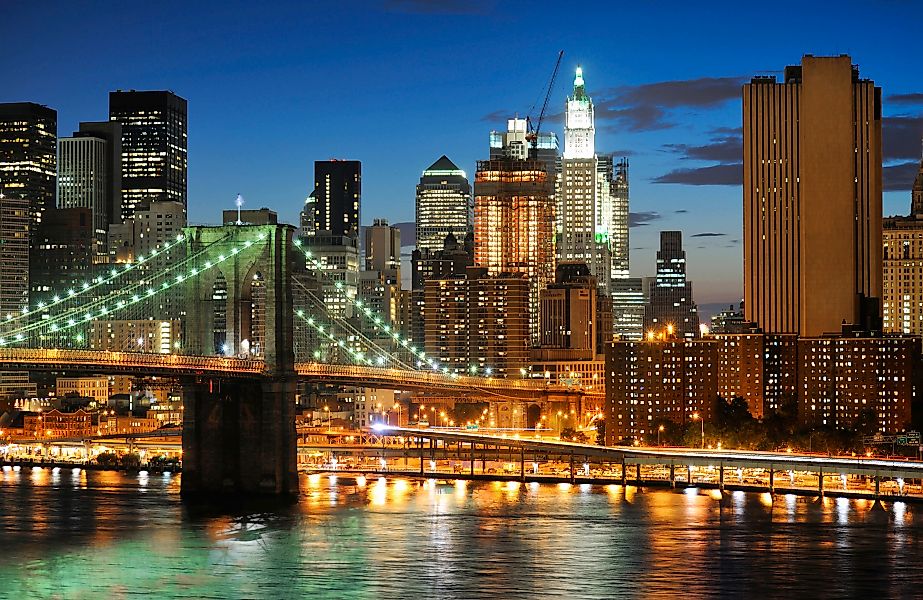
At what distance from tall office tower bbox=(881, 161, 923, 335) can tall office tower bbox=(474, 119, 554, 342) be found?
112ft

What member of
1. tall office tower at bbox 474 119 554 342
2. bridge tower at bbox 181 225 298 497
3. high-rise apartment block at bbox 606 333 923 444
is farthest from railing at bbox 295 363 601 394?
tall office tower at bbox 474 119 554 342

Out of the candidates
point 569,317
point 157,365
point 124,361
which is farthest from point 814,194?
point 124,361

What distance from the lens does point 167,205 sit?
7328 inches

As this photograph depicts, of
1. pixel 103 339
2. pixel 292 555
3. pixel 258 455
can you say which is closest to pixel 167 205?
pixel 103 339

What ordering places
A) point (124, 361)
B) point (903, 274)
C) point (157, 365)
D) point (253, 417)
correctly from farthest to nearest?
point (903, 274), point (253, 417), point (157, 365), point (124, 361)

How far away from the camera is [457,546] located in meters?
57.8

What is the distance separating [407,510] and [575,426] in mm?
57107

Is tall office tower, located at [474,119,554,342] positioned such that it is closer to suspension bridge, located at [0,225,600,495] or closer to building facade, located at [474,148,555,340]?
building facade, located at [474,148,555,340]

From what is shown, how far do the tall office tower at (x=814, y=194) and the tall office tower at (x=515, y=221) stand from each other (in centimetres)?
3847

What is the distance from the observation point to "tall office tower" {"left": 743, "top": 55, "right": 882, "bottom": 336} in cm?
13638

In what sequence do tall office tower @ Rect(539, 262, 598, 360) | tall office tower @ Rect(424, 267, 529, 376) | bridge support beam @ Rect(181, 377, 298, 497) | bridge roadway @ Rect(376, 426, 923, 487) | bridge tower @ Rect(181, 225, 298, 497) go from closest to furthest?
bridge support beam @ Rect(181, 377, 298, 497) → bridge tower @ Rect(181, 225, 298, 497) → bridge roadway @ Rect(376, 426, 923, 487) → tall office tower @ Rect(424, 267, 529, 376) → tall office tower @ Rect(539, 262, 598, 360)

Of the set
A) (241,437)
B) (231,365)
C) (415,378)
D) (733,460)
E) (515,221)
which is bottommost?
(733,460)

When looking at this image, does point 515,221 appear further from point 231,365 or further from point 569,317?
point 231,365

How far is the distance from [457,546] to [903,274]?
117563 mm
